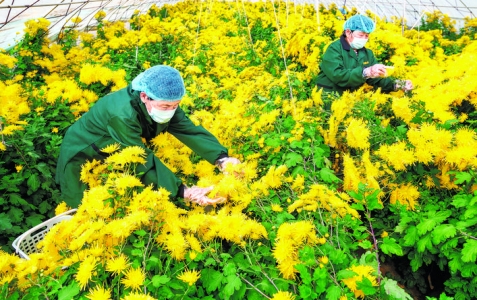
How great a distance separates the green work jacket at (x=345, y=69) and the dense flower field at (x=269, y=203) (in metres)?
0.29

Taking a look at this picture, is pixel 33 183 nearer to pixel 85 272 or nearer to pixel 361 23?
pixel 85 272

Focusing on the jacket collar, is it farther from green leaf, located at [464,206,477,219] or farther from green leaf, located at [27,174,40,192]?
green leaf, located at [464,206,477,219]

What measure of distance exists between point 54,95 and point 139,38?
12.7 feet

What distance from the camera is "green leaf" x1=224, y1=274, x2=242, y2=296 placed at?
1.57 metres

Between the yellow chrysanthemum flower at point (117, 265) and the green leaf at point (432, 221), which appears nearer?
the yellow chrysanthemum flower at point (117, 265)

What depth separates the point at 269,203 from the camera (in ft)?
7.62

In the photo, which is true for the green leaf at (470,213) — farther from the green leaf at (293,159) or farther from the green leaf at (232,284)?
the green leaf at (232,284)

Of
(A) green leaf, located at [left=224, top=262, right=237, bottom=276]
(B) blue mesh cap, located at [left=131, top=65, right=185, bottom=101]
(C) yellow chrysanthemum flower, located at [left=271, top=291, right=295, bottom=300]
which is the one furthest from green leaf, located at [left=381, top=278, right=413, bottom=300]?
(B) blue mesh cap, located at [left=131, top=65, right=185, bottom=101]

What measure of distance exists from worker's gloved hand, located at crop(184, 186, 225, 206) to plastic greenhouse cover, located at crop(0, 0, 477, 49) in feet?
14.3

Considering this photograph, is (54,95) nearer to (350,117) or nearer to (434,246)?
(350,117)

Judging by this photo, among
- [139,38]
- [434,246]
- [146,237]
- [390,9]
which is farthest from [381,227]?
[390,9]

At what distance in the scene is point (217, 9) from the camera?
500 inches

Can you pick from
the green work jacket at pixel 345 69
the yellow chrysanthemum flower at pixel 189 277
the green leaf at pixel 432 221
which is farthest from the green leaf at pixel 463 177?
the green work jacket at pixel 345 69

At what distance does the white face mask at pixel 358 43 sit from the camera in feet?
14.0
